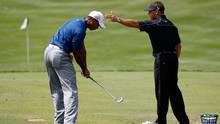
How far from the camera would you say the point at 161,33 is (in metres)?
11.5

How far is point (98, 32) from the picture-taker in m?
36.9

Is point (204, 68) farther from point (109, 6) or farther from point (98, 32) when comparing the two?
point (109, 6)

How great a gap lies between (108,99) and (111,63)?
1398 centimetres

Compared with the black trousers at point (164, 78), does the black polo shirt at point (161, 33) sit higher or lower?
higher

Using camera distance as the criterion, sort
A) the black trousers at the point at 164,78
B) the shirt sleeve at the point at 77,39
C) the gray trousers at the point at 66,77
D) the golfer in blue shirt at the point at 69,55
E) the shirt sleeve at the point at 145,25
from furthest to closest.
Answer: the black trousers at the point at 164,78, the shirt sleeve at the point at 145,25, the gray trousers at the point at 66,77, the golfer in blue shirt at the point at 69,55, the shirt sleeve at the point at 77,39

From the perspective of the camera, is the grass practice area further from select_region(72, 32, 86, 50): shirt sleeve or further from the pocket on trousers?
select_region(72, 32, 86, 50): shirt sleeve

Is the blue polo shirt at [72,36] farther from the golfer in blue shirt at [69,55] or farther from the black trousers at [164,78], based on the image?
the black trousers at [164,78]

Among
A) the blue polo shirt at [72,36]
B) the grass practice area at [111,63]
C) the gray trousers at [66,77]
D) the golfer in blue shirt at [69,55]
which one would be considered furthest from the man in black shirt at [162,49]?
the grass practice area at [111,63]

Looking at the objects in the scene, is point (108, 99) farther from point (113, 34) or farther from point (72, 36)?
point (113, 34)

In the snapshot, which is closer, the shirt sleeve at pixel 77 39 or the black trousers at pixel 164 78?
the shirt sleeve at pixel 77 39

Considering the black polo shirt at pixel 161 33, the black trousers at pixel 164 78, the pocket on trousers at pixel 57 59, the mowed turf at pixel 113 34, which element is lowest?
the mowed turf at pixel 113 34

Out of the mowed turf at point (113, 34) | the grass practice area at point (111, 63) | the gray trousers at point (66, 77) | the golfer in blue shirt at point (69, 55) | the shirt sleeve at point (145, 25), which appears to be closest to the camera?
the golfer in blue shirt at point (69, 55)

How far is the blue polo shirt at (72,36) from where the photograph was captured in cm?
1079

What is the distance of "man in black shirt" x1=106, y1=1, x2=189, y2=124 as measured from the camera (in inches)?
453
